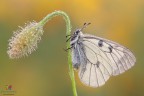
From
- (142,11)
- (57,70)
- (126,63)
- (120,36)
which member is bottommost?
(126,63)

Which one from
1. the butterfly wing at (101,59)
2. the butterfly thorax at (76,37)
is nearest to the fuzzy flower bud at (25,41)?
the butterfly thorax at (76,37)

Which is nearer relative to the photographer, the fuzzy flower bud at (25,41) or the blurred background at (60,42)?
the fuzzy flower bud at (25,41)

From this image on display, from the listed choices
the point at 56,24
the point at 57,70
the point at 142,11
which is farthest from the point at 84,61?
the point at 142,11

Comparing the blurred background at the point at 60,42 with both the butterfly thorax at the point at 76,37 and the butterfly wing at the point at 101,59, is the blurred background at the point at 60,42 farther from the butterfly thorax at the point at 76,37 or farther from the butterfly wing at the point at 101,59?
the butterfly thorax at the point at 76,37

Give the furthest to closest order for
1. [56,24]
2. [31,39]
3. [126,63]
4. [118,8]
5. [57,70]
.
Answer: [118,8] < [56,24] < [57,70] < [126,63] < [31,39]

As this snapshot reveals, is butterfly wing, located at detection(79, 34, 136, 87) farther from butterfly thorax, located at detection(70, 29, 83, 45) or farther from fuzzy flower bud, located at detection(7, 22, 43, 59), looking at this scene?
fuzzy flower bud, located at detection(7, 22, 43, 59)

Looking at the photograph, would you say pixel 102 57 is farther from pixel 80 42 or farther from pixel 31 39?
pixel 31 39

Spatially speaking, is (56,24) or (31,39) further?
(56,24)
